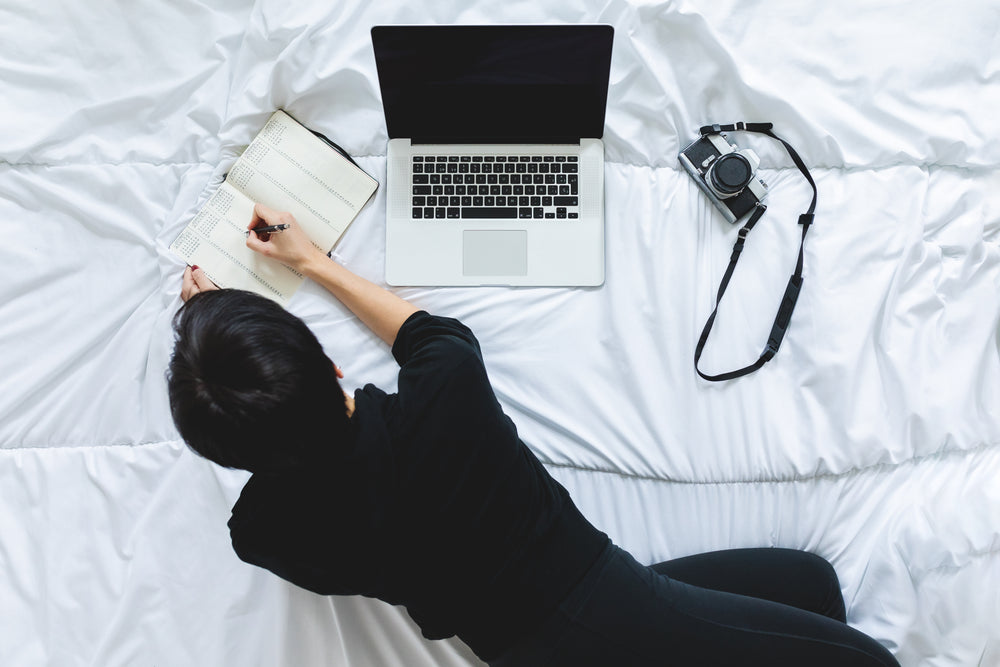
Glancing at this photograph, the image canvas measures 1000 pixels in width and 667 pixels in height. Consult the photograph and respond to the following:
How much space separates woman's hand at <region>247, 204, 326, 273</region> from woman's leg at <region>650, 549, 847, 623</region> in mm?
715

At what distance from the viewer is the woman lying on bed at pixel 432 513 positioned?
0.80 metres

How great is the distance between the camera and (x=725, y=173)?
3.97ft

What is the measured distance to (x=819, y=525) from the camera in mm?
1199

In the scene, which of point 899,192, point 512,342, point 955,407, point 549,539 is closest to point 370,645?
point 549,539

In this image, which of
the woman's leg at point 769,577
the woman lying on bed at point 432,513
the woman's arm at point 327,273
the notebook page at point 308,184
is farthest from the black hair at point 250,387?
the woman's leg at point 769,577

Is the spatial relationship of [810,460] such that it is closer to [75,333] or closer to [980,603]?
[980,603]

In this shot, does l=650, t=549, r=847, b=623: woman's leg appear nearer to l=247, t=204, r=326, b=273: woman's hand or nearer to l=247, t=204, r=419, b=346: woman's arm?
l=247, t=204, r=419, b=346: woman's arm

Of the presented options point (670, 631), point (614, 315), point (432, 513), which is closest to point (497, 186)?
point (614, 315)

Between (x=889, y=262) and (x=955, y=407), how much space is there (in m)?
0.25

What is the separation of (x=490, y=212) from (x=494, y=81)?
202mm

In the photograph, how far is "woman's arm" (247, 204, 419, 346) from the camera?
117 cm

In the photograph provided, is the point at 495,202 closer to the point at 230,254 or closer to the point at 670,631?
the point at 230,254

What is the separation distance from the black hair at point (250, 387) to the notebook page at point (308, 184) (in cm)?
42

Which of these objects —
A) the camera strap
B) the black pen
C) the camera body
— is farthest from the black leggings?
the black pen
